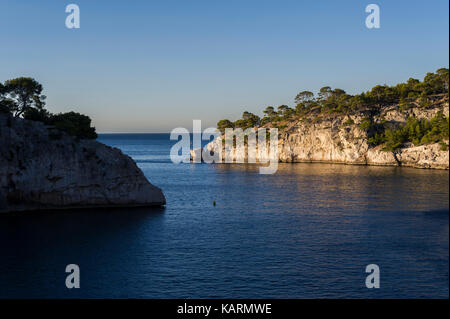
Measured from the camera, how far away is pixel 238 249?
156ft

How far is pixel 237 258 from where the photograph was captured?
44094 mm

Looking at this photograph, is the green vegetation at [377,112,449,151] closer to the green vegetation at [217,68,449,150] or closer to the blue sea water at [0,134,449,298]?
the green vegetation at [217,68,449,150]

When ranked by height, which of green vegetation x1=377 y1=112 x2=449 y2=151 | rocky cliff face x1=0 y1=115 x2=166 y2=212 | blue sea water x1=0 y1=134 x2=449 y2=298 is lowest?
blue sea water x1=0 y1=134 x2=449 y2=298

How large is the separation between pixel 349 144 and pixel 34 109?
130565mm

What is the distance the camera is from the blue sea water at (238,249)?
35.1m

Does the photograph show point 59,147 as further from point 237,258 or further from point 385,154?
point 385,154

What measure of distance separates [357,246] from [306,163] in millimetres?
134418

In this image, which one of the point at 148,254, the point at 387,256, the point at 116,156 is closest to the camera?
the point at 387,256

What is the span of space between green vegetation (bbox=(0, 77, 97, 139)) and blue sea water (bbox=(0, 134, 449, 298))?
19.2 meters

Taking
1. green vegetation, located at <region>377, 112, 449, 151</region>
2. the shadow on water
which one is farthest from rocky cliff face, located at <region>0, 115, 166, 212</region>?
green vegetation, located at <region>377, 112, 449, 151</region>

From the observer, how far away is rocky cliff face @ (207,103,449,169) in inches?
5423

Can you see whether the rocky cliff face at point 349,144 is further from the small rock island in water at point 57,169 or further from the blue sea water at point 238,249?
the small rock island in water at point 57,169

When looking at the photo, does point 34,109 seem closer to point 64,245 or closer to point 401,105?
point 64,245
